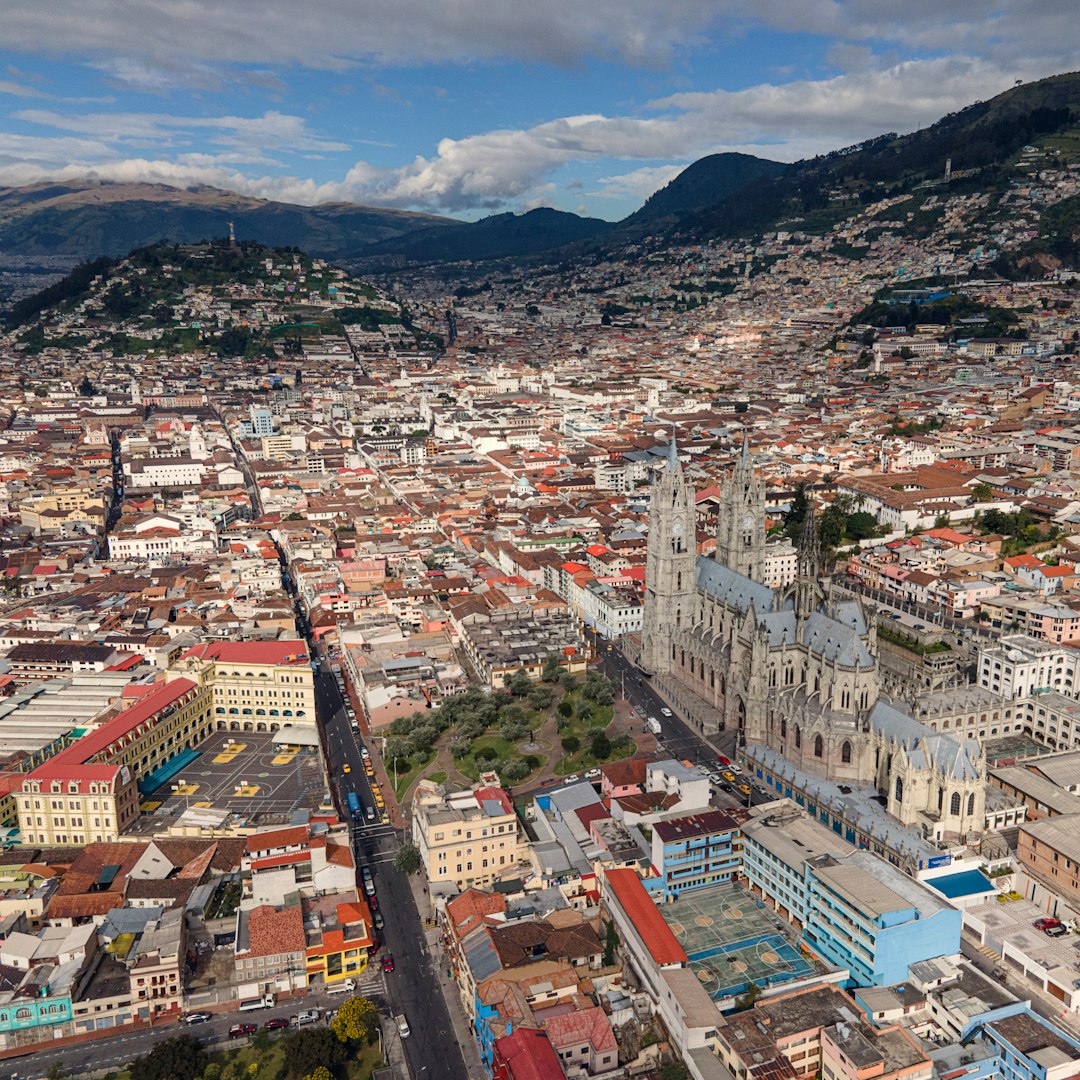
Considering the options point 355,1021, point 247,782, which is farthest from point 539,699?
point 355,1021

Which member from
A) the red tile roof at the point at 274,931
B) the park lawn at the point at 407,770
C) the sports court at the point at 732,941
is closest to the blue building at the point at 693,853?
the sports court at the point at 732,941

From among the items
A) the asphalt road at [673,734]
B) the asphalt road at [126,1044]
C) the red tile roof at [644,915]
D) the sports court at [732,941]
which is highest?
the red tile roof at [644,915]

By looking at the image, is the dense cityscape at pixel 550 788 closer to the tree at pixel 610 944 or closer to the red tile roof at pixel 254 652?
the tree at pixel 610 944

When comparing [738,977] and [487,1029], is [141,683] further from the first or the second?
[738,977]

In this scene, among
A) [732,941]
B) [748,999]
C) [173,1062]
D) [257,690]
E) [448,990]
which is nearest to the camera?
[173,1062]

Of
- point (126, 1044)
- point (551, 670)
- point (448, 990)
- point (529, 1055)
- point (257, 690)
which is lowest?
point (126, 1044)

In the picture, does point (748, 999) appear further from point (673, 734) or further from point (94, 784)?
point (94, 784)
